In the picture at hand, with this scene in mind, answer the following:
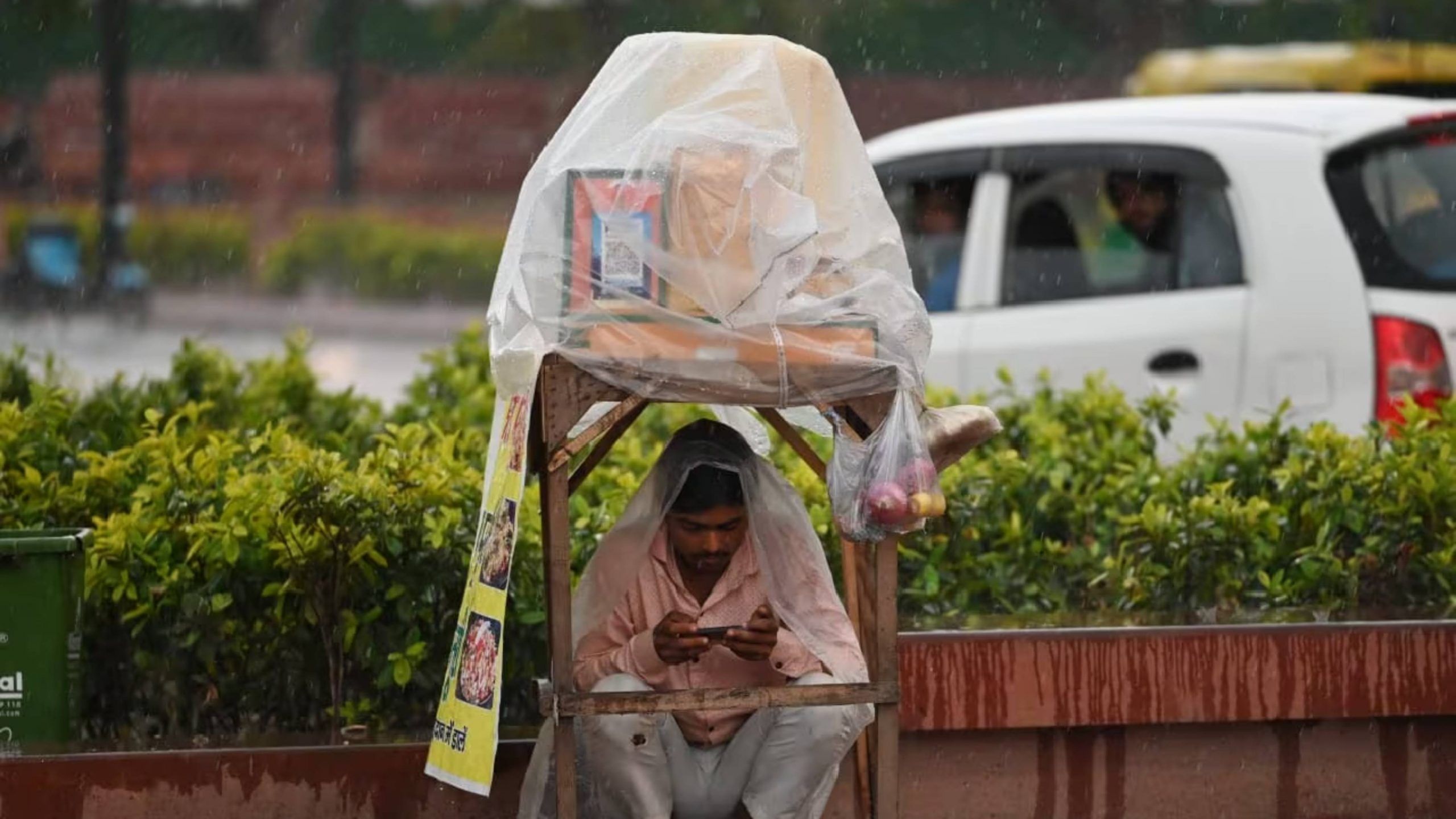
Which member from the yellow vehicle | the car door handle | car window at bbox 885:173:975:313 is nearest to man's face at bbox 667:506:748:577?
the car door handle

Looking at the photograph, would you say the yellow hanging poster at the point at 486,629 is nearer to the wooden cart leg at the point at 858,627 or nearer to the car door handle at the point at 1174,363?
the wooden cart leg at the point at 858,627

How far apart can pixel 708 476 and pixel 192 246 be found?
1090 inches

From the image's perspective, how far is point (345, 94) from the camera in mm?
28391

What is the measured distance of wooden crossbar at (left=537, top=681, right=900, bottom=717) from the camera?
388 cm

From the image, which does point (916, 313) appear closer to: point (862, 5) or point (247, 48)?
point (862, 5)

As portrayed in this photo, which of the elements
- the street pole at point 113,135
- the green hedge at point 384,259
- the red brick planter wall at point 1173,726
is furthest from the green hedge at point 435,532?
the green hedge at point 384,259

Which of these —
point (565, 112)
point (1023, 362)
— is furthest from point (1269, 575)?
point (565, 112)

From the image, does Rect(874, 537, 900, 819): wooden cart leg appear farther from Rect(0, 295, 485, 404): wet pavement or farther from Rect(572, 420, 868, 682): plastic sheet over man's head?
Rect(0, 295, 485, 404): wet pavement

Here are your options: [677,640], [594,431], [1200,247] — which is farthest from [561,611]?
[1200,247]

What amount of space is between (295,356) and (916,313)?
11.3 feet

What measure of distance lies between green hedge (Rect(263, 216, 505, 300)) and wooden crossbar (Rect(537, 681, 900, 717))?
23.4 meters

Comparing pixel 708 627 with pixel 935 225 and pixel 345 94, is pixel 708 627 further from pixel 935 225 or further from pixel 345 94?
pixel 345 94

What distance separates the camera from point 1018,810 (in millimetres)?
4914

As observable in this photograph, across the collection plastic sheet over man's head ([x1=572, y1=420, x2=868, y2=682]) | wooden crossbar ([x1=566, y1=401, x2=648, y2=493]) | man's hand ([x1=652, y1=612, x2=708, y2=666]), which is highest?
wooden crossbar ([x1=566, y1=401, x2=648, y2=493])
